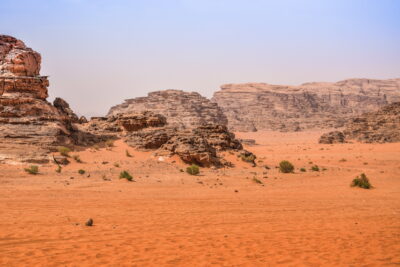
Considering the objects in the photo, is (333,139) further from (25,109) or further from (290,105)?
(290,105)

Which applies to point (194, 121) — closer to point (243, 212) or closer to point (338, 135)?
point (338, 135)

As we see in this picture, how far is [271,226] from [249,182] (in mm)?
8428

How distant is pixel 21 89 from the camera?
75.7 ft

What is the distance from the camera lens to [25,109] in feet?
74.0

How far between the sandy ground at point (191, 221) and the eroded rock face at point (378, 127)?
1314 inches

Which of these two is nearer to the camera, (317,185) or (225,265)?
(225,265)

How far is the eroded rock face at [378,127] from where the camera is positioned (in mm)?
47781

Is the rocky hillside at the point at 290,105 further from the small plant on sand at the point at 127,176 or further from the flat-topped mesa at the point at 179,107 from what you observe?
the small plant on sand at the point at 127,176

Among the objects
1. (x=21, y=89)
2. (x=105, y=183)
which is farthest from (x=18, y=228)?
(x=21, y=89)

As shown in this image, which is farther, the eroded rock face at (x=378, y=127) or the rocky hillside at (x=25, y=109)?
the eroded rock face at (x=378, y=127)

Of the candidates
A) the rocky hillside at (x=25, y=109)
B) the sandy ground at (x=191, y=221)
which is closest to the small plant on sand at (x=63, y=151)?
the rocky hillside at (x=25, y=109)

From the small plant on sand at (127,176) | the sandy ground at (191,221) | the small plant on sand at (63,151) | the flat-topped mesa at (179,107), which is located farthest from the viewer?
the flat-topped mesa at (179,107)

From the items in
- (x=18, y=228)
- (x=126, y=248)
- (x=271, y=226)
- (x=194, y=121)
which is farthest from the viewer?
(x=194, y=121)

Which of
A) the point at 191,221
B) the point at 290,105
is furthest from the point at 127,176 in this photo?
the point at 290,105
